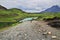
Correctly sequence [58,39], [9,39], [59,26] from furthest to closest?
1. [59,26]
2. [9,39]
3. [58,39]

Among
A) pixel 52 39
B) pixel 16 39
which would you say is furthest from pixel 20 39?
pixel 52 39

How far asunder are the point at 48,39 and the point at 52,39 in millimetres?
827

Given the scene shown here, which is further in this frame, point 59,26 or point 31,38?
point 59,26

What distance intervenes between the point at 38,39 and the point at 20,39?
12.8 ft

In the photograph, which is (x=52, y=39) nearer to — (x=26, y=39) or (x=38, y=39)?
(x=38, y=39)

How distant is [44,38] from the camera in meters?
40.5

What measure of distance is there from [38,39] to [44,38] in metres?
1.34

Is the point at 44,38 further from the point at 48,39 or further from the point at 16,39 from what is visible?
the point at 16,39

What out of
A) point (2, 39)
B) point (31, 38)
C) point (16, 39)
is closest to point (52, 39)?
point (31, 38)

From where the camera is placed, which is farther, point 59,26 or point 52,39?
point 59,26

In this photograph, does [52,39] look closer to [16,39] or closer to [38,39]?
[38,39]

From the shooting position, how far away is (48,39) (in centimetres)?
3925

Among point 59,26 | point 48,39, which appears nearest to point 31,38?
point 48,39

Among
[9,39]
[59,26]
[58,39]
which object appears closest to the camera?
[58,39]
